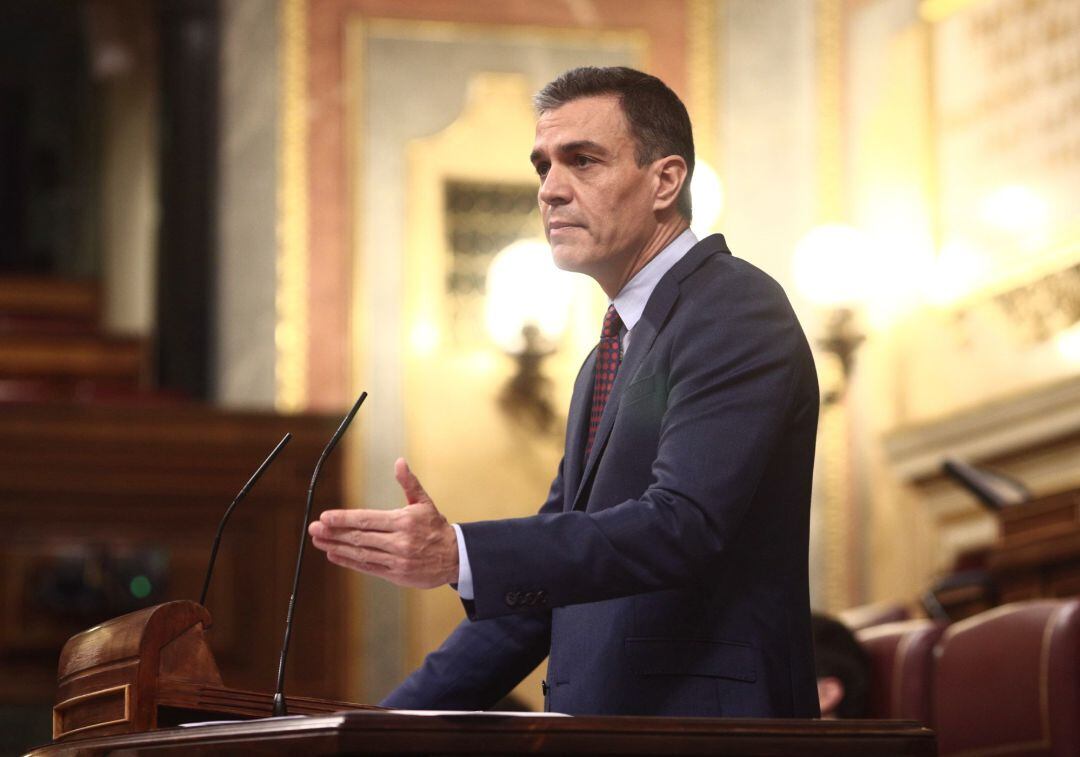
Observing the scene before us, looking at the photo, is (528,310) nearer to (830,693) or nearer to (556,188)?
(830,693)

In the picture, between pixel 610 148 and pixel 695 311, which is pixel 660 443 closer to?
pixel 695 311

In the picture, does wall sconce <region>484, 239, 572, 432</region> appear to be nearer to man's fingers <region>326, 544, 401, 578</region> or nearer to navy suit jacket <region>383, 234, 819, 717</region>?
navy suit jacket <region>383, 234, 819, 717</region>

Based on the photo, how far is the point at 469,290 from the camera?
6.60 metres

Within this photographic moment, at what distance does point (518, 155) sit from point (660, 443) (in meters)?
4.84

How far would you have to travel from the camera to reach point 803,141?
6.77 metres

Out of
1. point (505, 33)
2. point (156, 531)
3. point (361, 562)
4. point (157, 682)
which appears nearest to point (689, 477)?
point (361, 562)

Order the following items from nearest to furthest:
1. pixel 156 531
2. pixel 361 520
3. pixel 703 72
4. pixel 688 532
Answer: pixel 361 520 → pixel 688 532 → pixel 156 531 → pixel 703 72

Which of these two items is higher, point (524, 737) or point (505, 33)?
point (505, 33)

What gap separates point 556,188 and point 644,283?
5.9 inches

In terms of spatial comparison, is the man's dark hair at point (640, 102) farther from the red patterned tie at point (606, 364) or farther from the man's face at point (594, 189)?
the red patterned tie at point (606, 364)

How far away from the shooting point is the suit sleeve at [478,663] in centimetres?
217

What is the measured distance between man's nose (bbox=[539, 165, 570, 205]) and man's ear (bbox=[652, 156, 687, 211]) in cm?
11

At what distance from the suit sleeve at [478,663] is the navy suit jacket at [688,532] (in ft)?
0.42

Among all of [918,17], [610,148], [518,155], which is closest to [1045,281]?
[918,17]
